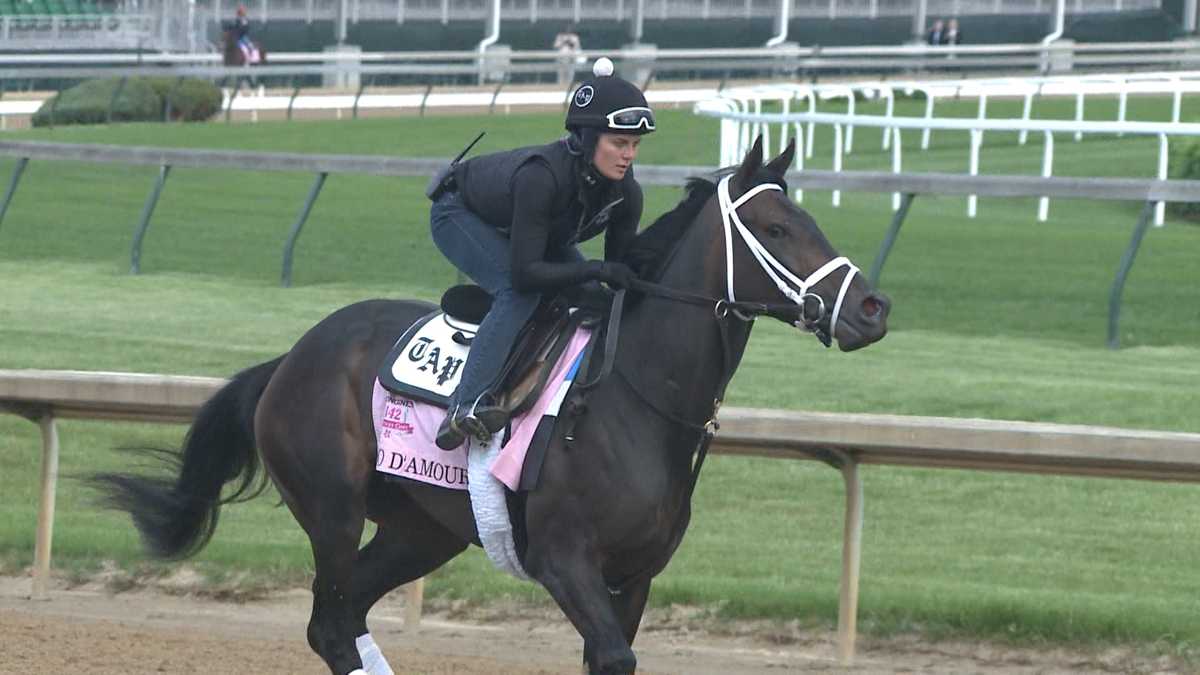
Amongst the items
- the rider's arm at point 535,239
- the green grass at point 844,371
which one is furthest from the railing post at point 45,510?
the rider's arm at point 535,239

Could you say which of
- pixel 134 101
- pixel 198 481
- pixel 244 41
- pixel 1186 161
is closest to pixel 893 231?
pixel 198 481

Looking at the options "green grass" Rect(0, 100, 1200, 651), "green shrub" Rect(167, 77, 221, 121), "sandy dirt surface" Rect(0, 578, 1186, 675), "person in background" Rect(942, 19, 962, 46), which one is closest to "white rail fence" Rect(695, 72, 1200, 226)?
"green grass" Rect(0, 100, 1200, 651)

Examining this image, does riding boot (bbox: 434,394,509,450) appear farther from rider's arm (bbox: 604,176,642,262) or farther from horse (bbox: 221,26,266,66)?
horse (bbox: 221,26,266,66)

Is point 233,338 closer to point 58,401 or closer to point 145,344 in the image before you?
point 145,344

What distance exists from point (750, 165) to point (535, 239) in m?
0.58

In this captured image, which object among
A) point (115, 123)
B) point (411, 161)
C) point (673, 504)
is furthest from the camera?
point (115, 123)

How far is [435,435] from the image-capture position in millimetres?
5508

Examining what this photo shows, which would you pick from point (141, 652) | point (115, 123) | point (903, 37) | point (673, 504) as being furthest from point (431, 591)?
point (903, 37)

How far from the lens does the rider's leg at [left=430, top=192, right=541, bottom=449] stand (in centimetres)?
528

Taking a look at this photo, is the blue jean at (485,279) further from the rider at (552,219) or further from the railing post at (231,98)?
the railing post at (231,98)

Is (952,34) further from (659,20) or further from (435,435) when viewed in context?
(435,435)

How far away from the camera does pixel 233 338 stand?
11.2 meters

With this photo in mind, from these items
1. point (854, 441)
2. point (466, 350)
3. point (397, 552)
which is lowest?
point (397, 552)

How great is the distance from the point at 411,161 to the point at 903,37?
3125cm
